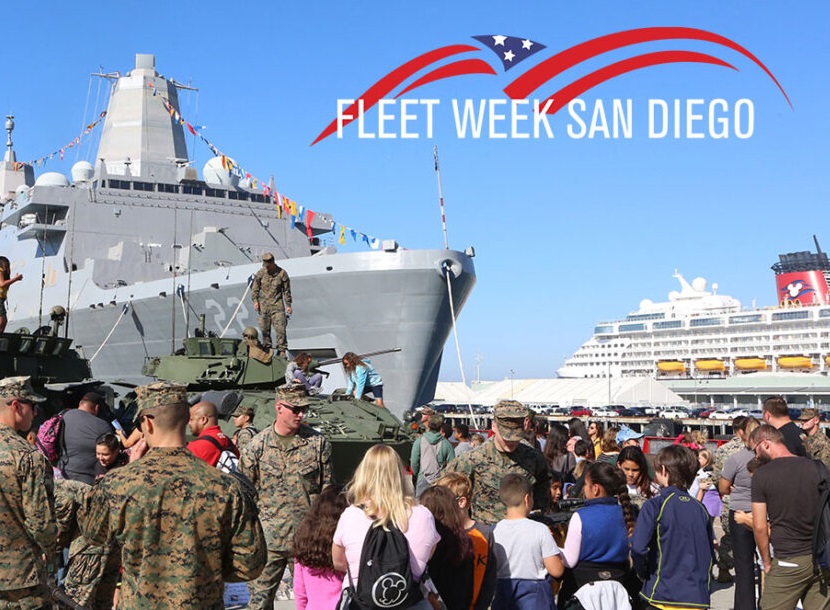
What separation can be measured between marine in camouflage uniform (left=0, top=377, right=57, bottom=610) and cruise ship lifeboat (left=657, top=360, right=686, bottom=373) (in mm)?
78432

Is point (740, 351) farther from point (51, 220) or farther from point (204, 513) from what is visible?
point (204, 513)

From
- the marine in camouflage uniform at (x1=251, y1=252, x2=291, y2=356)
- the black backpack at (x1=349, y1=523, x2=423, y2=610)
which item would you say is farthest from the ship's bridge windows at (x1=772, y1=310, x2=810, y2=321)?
the black backpack at (x1=349, y1=523, x2=423, y2=610)

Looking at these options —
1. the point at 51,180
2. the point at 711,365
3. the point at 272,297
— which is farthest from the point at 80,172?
the point at 711,365

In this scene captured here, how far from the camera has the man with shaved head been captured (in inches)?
221

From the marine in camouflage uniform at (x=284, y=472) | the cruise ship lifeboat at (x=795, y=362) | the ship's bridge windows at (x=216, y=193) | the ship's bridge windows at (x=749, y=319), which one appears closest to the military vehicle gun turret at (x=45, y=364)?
the marine in camouflage uniform at (x=284, y=472)

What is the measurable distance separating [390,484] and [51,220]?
2797 cm

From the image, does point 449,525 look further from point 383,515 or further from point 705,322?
point 705,322

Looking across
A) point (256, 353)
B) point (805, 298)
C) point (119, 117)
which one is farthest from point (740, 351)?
point (256, 353)

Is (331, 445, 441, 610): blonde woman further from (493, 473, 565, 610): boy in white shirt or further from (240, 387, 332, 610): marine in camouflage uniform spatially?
(240, 387, 332, 610): marine in camouflage uniform

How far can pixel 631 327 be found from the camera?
8581 centimetres

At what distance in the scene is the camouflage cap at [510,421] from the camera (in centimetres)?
495

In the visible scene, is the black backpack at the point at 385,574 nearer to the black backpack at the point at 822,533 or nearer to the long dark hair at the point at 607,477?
the long dark hair at the point at 607,477

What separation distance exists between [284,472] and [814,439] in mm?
4326

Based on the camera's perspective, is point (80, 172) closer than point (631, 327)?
Yes
